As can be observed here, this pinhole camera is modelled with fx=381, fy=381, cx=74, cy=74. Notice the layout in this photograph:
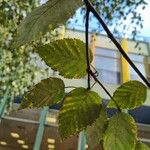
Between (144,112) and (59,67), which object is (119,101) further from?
(144,112)

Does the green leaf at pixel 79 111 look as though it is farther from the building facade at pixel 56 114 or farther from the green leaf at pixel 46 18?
the building facade at pixel 56 114

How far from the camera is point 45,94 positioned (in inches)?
15.0

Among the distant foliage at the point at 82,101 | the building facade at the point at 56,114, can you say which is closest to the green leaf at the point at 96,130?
the distant foliage at the point at 82,101

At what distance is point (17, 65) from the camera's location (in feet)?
15.4

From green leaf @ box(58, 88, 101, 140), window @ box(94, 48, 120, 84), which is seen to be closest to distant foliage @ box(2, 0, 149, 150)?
green leaf @ box(58, 88, 101, 140)

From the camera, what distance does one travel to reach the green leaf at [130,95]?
0.38m

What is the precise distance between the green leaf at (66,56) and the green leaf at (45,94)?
0.02 meters

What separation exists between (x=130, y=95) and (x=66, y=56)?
0.27 ft

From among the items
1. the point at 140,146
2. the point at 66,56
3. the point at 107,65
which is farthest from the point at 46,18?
the point at 107,65

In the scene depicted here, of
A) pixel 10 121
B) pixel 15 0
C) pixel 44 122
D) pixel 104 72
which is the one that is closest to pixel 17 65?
pixel 15 0

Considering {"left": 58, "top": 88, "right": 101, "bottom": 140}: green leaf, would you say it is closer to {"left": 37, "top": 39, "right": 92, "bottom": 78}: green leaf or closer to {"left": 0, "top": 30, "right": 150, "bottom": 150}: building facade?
{"left": 37, "top": 39, "right": 92, "bottom": 78}: green leaf

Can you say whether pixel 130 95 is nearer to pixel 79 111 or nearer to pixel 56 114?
pixel 79 111

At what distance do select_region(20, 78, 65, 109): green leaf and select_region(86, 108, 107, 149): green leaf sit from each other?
5cm

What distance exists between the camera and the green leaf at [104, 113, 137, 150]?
1.14 ft
